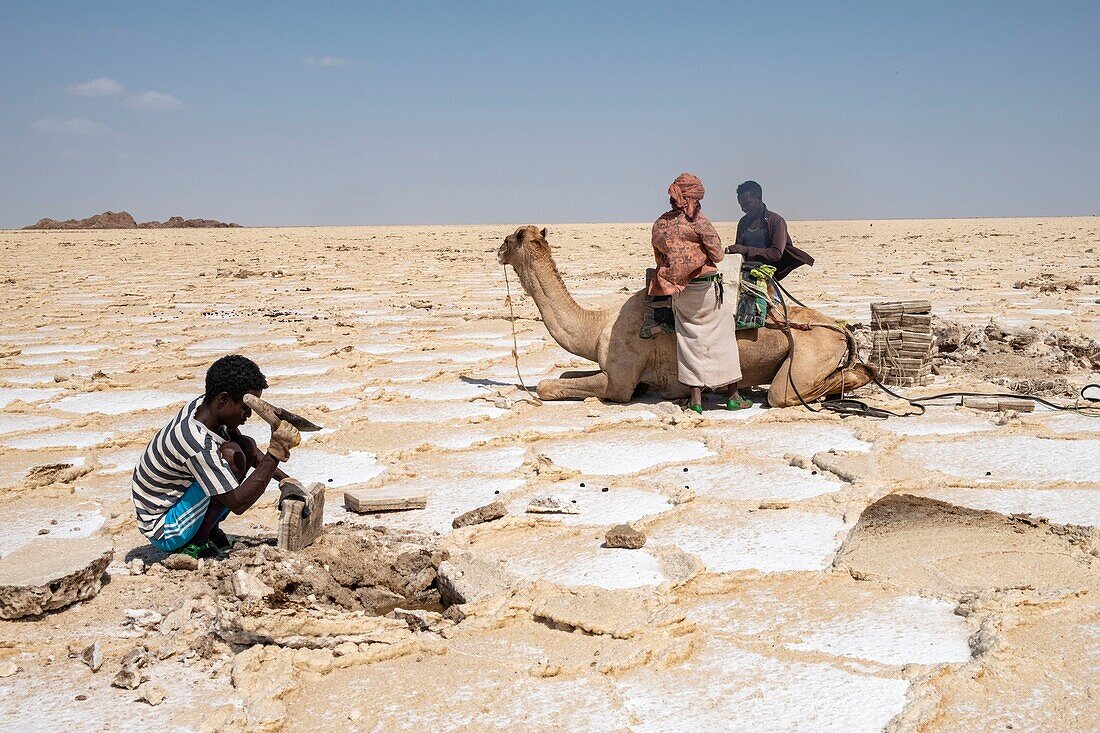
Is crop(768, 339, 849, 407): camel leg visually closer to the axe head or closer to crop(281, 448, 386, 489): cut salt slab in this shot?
crop(281, 448, 386, 489): cut salt slab

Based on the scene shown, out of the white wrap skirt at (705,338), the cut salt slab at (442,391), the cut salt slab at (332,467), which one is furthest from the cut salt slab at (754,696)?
the cut salt slab at (442,391)

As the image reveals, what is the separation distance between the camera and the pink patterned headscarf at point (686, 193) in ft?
21.5

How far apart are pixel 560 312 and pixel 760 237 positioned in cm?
144

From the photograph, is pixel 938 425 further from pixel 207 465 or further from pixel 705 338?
pixel 207 465

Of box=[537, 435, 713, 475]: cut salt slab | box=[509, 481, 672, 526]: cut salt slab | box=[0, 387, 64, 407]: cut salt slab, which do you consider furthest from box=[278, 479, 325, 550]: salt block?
box=[0, 387, 64, 407]: cut salt slab

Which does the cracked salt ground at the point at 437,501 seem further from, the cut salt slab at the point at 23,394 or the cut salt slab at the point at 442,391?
the cut salt slab at the point at 23,394

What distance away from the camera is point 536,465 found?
538cm

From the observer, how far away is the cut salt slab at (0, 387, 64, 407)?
7207 mm

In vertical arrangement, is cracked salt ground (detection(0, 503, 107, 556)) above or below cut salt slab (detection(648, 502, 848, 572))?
above

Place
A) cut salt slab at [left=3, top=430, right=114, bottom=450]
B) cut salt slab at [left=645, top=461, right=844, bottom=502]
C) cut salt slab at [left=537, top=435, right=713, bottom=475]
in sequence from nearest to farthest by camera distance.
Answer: cut salt slab at [left=645, top=461, right=844, bottom=502]
cut salt slab at [left=537, top=435, right=713, bottom=475]
cut salt slab at [left=3, top=430, right=114, bottom=450]

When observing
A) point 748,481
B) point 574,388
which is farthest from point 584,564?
point 574,388

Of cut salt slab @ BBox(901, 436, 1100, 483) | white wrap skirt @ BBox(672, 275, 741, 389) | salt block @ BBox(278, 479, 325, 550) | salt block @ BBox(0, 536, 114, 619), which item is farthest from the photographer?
white wrap skirt @ BBox(672, 275, 741, 389)

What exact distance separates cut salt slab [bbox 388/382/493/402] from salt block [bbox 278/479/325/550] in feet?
10.2

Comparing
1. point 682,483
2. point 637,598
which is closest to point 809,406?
point 682,483
